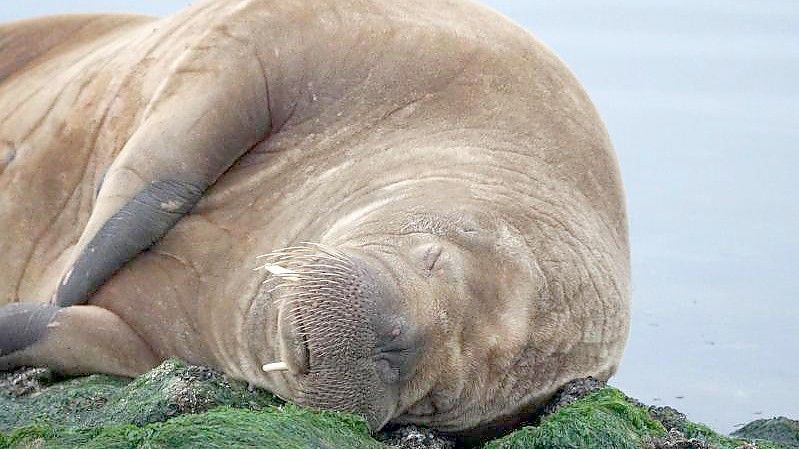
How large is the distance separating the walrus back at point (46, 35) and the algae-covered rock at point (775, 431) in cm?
356

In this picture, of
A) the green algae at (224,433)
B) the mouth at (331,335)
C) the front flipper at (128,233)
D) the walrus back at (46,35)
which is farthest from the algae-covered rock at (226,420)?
the walrus back at (46,35)

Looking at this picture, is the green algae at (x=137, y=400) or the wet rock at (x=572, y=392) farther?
the wet rock at (x=572, y=392)

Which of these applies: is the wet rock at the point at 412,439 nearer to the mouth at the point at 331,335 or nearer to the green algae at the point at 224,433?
the mouth at the point at 331,335

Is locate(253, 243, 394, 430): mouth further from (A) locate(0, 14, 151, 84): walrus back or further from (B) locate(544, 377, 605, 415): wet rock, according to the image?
(A) locate(0, 14, 151, 84): walrus back

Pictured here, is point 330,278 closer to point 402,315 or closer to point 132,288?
point 402,315

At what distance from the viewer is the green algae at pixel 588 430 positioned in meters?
4.59

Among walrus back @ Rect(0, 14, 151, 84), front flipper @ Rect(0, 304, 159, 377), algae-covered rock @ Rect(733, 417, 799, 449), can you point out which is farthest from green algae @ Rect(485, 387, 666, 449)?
walrus back @ Rect(0, 14, 151, 84)

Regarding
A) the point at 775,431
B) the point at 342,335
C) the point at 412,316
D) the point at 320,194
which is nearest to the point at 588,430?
the point at 412,316

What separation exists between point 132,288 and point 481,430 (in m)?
1.62

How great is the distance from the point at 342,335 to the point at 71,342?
1.71 m

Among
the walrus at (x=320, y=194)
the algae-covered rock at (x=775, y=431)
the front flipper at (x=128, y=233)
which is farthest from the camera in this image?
the algae-covered rock at (x=775, y=431)

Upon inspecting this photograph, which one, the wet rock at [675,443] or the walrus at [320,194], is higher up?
the walrus at [320,194]

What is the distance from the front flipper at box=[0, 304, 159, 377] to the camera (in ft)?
18.5

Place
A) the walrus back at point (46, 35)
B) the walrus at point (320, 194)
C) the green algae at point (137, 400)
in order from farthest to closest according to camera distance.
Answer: the walrus back at point (46, 35) → the walrus at point (320, 194) → the green algae at point (137, 400)
